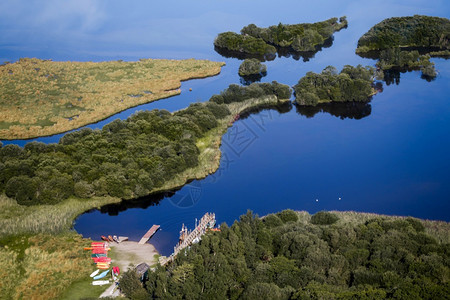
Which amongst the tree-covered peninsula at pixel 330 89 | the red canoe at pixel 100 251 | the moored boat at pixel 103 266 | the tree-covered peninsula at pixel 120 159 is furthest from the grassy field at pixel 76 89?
the moored boat at pixel 103 266

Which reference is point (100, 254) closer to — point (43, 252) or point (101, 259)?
point (101, 259)

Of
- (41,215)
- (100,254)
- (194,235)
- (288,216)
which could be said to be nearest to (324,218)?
(288,216)

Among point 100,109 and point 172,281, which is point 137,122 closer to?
point 100,109

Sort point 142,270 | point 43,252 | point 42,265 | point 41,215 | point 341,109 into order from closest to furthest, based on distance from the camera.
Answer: point 142,270 → point 42,265 → point 43,252 → point 41,215 → point 341,109

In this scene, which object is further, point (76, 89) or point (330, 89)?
point (76, 89)

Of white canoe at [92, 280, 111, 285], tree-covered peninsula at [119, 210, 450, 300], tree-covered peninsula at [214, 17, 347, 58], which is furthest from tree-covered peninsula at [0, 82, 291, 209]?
tree-covered peninsula at [214, 17, 347, 58]

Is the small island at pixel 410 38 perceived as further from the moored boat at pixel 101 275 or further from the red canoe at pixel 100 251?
the moored boat at pixel 101 275
